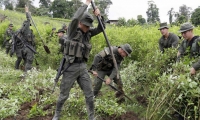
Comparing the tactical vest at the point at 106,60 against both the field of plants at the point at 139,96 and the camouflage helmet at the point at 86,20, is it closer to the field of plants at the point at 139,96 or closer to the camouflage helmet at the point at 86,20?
the field of plants at the point at 139,96

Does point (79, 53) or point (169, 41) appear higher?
point (79, 53)

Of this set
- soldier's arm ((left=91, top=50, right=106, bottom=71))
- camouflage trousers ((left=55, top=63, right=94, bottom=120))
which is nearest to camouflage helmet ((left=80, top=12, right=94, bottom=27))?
camouflage trousers ((left=55, top=63, right=94, bottom=120))

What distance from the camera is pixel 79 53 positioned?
491cm

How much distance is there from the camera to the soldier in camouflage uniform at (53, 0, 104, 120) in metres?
4.86

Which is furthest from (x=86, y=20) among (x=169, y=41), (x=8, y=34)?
(x=8, y=34)

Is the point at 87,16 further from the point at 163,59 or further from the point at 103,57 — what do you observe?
the point at 163,59

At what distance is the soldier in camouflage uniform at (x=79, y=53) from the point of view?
486cm

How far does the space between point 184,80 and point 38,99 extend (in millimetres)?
4035

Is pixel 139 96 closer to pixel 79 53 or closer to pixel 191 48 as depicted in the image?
pixel 191 48

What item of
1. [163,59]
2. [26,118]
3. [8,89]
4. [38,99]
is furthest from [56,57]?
[163,59]

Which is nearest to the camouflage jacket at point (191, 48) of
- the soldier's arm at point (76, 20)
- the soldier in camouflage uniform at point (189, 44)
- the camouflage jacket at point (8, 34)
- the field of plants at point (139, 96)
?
the soldier in camouflage uniform at point (189, 44)

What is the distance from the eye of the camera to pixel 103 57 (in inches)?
249

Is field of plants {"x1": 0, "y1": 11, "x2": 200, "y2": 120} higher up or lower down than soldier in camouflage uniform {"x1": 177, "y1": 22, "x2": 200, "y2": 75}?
lower down

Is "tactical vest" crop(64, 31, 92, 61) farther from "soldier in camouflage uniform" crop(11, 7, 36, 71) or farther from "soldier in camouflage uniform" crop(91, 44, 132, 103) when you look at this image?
"soldier in camouflage uniform" crop(11, 7, 36, 71)
